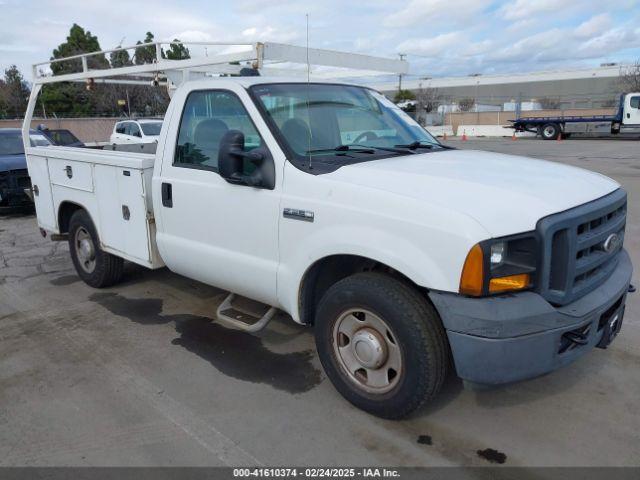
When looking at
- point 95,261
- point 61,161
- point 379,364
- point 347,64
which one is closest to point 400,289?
point 379,364

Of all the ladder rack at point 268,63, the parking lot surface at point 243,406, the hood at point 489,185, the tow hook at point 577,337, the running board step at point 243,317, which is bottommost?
the parking lot surface at point 243,406

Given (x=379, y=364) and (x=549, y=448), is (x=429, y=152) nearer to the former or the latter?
(x=379, y=364)

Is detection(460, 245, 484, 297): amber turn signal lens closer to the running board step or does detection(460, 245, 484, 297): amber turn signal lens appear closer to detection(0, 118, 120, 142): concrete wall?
the running board step

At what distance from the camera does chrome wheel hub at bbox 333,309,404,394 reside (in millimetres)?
2977

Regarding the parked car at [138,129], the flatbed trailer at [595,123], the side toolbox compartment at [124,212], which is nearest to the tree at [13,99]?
the parked car at [138,129]

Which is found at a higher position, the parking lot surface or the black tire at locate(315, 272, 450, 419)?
the black tire at locate(315, 272, 450, 419)

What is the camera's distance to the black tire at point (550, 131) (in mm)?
30484

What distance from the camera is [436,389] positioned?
2857 mm

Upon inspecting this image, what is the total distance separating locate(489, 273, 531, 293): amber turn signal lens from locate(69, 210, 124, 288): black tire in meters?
3.96

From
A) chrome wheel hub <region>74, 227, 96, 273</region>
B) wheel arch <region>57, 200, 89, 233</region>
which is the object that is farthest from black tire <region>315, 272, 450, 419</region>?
wheel arch <region>57, 200, 89, 233</region>

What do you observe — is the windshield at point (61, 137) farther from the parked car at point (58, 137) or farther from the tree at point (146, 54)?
the tree at point (146, 54)

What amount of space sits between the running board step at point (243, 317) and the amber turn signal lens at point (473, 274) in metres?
1.65

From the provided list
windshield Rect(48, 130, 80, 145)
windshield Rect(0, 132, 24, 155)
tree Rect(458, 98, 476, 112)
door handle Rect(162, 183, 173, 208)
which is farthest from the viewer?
tree Rect(458, 98, 476, 112)

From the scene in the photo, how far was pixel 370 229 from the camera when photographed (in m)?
2.88
